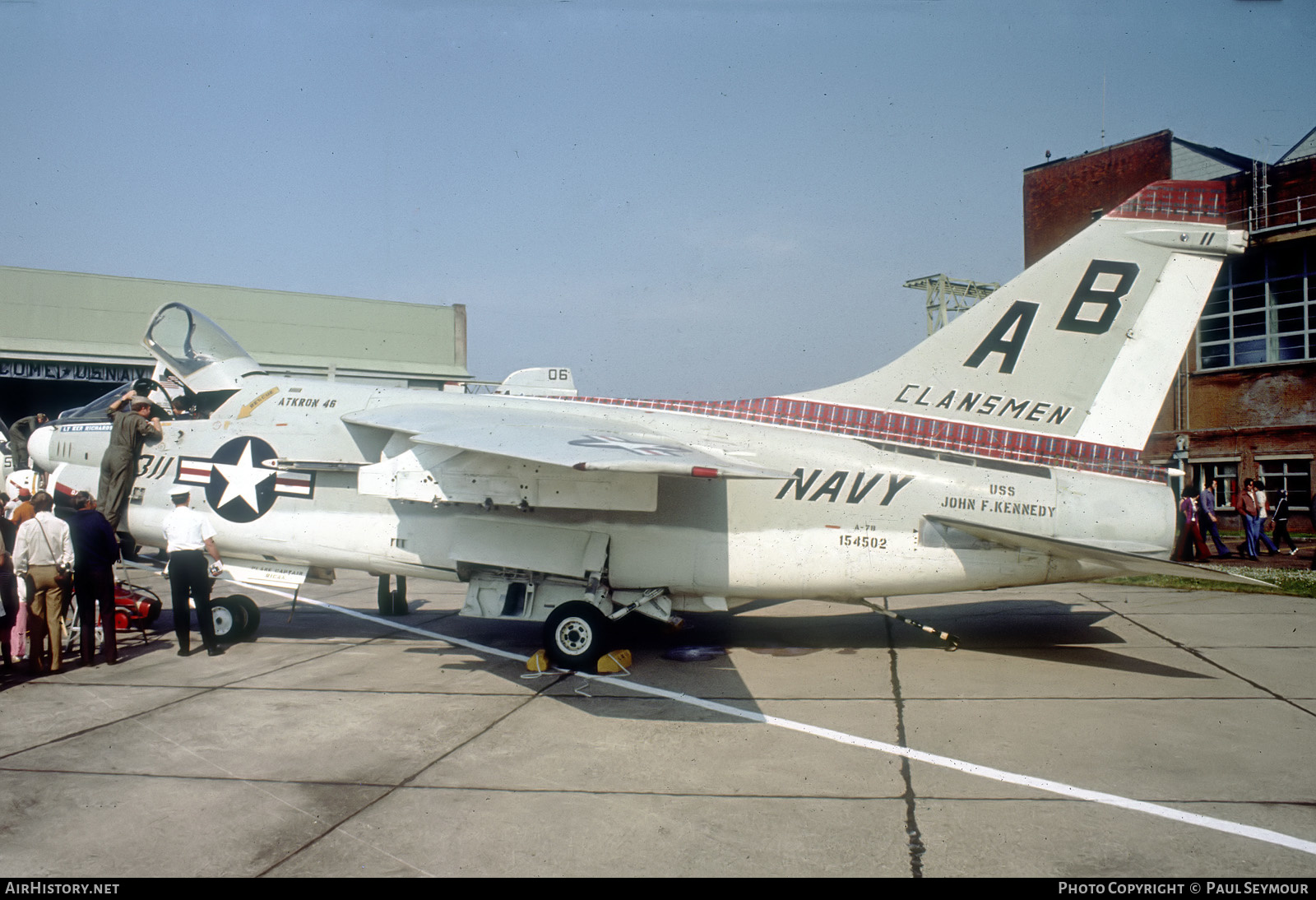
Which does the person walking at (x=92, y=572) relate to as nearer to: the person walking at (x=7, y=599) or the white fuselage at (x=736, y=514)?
the person walking at (x=7, y=599)

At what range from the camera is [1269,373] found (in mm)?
24672

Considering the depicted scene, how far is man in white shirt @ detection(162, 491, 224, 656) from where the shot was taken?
28.9 ft

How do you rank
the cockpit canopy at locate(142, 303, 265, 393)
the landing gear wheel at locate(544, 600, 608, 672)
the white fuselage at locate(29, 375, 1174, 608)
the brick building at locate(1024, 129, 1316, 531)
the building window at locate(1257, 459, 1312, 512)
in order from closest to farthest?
the white fuselage at locate(29, 375, 1174, 608)
the landing gear wheel at locate(544, 600, 608, 672)
the cockpit canopy at locate(142, 303, 265, 393)
the building window at locate(1257, 459, 1312, 512)
the brick building at locate(1024, 129, 1316, 531)

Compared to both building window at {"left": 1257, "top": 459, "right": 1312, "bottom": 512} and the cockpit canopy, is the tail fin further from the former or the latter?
building window at {"left": 1257, "top": 459, "right": 1312, "bottom": 512}

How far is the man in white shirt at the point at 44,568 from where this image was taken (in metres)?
8.00

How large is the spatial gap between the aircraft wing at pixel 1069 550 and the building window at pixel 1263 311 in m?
20.4

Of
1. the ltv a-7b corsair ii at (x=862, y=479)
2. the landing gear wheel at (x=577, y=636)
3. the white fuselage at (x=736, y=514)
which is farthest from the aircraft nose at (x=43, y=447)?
the landing gear wheel at (x=577, y=636)

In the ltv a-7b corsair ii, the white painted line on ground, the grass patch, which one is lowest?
the grass patch

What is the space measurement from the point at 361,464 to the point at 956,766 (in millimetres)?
6660

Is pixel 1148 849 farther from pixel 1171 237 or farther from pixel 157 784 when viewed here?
pixel 1171 237

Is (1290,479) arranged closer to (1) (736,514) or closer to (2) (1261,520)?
(2) (1261,520)

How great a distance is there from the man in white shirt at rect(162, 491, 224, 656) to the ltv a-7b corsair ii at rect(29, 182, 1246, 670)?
121 centimetres

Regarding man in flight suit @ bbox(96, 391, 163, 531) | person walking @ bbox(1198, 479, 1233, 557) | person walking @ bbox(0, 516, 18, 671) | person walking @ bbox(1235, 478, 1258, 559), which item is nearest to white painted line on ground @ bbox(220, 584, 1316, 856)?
person walking @ bbox(0, 516, 18, 671)

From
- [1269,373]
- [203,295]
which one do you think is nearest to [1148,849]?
[1269,373]
